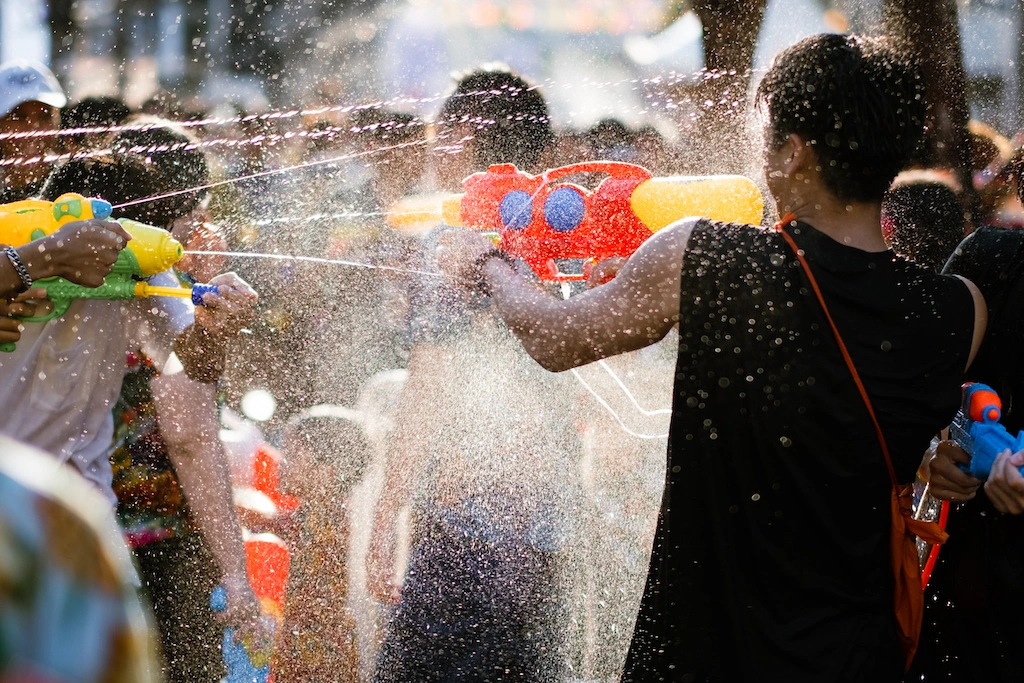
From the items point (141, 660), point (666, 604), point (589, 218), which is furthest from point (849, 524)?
point (141, 660)

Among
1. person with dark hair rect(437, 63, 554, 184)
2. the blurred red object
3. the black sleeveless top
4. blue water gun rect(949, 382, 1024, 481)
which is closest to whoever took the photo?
the black sleeveless top

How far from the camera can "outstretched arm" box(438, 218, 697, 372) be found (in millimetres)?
1654

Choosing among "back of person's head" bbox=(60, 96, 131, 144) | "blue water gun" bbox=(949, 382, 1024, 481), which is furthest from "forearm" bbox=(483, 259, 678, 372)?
"back of person's head" bbox=(60, 96, 131, 144)

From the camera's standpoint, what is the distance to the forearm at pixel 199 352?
2.67 meters

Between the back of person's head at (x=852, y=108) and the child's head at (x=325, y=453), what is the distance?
219 centimetres

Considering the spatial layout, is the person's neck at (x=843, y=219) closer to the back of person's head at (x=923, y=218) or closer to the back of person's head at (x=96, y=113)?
the back of person's head at (x=923, y=218)

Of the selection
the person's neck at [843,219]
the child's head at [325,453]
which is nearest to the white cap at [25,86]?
the child's head at [325,453]

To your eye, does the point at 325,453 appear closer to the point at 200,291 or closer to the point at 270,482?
the point at 270,482

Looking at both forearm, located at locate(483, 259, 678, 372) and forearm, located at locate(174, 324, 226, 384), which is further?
forearm, located at locate(174, 324, 226, 384)

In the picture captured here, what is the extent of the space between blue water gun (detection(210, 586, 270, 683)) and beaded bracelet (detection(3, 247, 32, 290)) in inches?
46.6

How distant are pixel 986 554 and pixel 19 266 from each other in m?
2.07

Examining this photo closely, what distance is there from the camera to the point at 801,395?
161cm

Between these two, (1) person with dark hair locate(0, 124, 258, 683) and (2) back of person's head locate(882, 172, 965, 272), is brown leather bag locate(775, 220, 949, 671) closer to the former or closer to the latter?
(1) person with dark hair locate(0, 124, 258, 683)

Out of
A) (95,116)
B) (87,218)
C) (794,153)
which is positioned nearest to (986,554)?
(794,153)
